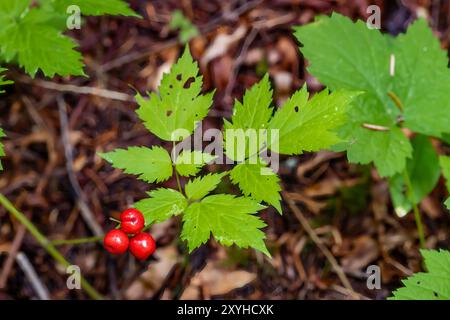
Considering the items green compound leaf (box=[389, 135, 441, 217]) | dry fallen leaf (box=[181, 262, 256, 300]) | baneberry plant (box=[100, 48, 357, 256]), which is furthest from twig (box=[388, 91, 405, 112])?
dry fallen leaf (box=[181, 262, 256, 300])

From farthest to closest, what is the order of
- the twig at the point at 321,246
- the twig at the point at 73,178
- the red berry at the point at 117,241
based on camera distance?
the twig at the point at 73,178 → the twig at the point at 321,246 → the red berry at the point at 117,241

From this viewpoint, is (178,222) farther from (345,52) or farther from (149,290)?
(345,52)

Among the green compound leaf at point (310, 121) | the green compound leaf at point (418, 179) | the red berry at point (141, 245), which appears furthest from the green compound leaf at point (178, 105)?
the green compound leaf at point (418, 179)

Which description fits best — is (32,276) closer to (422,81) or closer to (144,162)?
(144,162)

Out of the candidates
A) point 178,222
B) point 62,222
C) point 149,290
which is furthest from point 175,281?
point 62,222

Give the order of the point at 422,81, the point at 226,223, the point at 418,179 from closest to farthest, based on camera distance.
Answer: the point at 226,223
the point at 422,81
the point at 418,179

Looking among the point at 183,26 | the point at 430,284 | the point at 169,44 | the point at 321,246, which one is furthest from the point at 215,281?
the point at 183,26

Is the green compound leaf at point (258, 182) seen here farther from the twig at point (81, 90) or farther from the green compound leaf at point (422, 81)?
the twig at point (81, 90)
